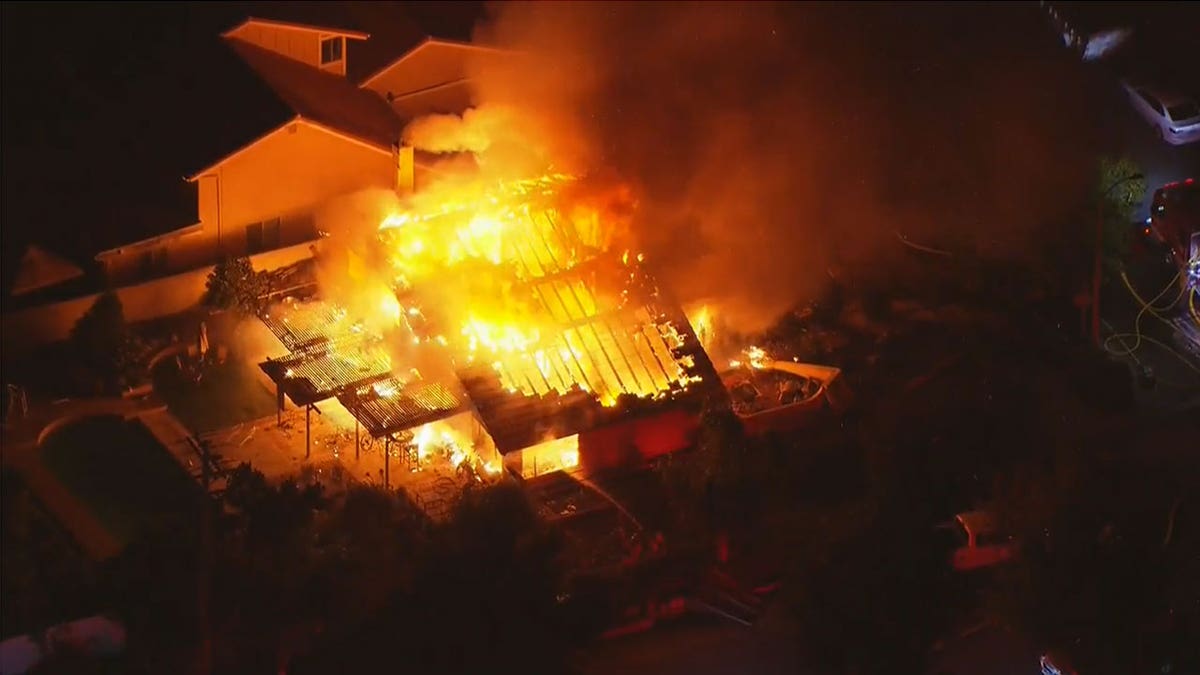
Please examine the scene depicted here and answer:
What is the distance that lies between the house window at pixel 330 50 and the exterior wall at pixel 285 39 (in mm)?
81

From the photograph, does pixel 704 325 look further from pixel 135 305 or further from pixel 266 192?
A: pixel 135 305

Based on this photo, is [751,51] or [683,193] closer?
[683,193]

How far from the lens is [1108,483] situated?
16516 millimetres

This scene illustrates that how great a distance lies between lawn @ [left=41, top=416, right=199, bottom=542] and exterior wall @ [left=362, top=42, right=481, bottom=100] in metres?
6.87

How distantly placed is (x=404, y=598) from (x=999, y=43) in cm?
1637

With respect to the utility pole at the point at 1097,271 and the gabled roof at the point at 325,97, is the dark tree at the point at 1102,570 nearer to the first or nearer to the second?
the utility pole at the point at 1097,271

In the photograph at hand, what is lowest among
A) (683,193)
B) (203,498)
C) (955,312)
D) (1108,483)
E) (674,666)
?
(674,666)

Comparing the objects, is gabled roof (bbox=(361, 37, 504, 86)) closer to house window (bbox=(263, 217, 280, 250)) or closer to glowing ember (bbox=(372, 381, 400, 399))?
house window (bbox=(263, 217, 280, 250))

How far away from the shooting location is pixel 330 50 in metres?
22.2

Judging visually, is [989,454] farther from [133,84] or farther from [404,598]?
[133,84]

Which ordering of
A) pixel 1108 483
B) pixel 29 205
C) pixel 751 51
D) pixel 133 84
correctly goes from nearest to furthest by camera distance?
pixel 1108 483, pixel 29 205, pixel 133 84, pixel 751 51

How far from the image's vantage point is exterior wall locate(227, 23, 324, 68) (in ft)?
70.7

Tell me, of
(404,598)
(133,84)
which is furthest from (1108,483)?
(133,84)

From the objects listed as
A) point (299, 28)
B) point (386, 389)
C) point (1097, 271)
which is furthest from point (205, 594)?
point (1097, 271)
